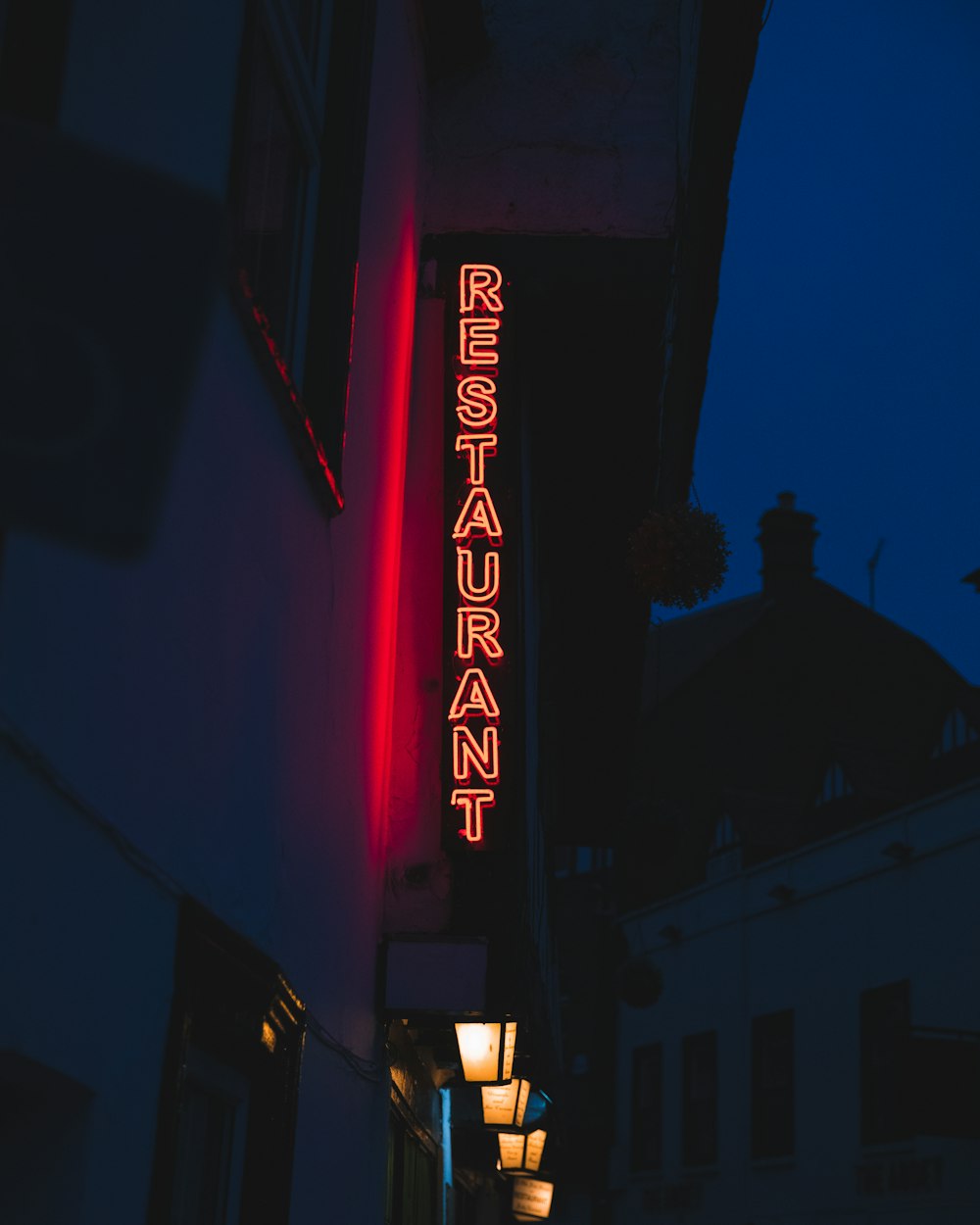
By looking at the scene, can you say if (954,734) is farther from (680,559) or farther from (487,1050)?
(487,1050)

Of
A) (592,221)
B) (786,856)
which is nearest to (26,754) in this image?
(592,221)

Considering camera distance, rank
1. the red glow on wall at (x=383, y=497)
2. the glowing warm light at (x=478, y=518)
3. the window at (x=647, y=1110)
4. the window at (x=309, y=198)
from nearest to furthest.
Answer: the window at (x=309, y=198) < the red glow on wall at (x=383, y=497) < the glowing warm light at (x=478, y=518) < the window at (x=647, y=1110)

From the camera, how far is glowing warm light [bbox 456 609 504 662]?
681 centimetres

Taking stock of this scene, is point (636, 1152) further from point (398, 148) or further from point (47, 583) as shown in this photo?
point (47, 583)

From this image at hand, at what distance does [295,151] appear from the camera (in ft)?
17.3

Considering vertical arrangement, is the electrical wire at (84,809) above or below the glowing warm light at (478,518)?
below

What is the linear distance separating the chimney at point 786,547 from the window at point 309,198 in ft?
99.0

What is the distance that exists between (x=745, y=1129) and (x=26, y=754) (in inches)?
858

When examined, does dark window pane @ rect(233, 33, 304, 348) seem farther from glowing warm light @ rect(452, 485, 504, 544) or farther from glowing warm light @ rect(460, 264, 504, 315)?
glowing warm light @ rect(460, 264, 504, 315)

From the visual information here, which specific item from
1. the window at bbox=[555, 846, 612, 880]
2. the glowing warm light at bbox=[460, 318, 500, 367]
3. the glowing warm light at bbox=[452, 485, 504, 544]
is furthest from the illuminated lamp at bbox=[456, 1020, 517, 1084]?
the window at bbox=[555, 846, 612, 880]

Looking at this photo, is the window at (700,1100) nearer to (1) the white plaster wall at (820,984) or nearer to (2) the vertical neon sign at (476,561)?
(1) the white plaster wall at (820,984)

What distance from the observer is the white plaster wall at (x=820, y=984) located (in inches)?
750

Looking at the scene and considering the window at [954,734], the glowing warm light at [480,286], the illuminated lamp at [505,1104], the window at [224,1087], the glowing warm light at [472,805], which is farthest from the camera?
the window at [954,734]

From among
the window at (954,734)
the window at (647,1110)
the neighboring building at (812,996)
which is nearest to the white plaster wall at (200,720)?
the neighboring building at (812,996)
